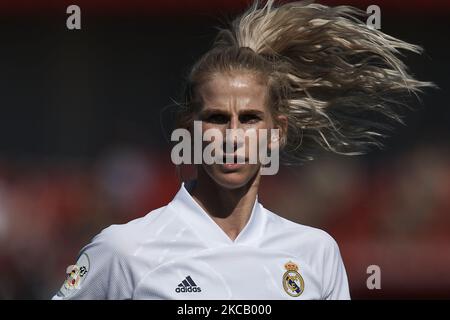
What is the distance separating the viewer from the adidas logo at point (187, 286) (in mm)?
2926

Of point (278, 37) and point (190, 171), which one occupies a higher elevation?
point (278, 37)

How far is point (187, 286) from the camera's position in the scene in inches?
116

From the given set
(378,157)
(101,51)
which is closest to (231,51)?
(378,157)

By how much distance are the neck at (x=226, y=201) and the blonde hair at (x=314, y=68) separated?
0.84 ft

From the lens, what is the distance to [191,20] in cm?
843

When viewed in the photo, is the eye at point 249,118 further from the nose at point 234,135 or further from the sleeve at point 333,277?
the sleeve at point 333,277

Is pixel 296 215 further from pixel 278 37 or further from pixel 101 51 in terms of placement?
pixel 278 37

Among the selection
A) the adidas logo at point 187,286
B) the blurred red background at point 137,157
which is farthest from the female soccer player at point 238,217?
the blurred red background at point 137,157

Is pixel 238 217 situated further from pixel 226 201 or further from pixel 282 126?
pixel 282 126

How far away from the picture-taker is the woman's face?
2.92 metres

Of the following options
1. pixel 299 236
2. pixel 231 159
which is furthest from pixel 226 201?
pixel 299 236

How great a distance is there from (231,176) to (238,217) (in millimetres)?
209

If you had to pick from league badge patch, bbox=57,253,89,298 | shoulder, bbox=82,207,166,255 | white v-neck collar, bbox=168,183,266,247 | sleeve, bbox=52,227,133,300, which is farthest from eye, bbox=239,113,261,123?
league badge patch, bbox=57,253,89,298

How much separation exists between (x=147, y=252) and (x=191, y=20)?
570 centimetres
